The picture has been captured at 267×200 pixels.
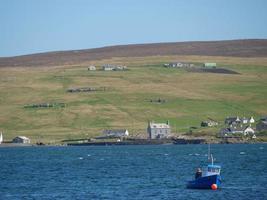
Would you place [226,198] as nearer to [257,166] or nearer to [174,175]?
[174,175]

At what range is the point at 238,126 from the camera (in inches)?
6531

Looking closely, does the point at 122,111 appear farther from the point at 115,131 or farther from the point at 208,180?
the point at 208,180

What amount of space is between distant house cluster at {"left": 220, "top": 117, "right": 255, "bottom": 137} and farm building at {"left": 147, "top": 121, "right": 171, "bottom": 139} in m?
10.3

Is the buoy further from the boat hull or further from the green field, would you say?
the green field

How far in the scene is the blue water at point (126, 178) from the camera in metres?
63.8

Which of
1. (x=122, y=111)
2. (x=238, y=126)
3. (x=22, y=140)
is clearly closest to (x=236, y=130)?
(x=238, y=126)

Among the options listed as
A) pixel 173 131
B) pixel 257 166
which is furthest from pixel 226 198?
pixel 173 131

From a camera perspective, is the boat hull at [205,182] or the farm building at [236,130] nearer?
the boat hull at [205,182]

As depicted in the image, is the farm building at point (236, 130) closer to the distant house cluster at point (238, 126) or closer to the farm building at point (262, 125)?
the distant house cluster at point (238, 126)

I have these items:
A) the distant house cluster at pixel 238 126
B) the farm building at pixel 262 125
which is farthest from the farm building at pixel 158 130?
the farm building at pixel 262 125

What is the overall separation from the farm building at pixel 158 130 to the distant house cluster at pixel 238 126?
1026cm

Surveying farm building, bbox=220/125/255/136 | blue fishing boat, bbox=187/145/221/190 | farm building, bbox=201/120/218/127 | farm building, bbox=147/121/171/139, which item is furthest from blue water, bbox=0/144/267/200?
farm building, bbox=201/120/218/127

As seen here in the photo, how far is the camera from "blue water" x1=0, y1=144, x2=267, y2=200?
209 ft

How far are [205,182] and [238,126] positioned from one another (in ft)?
327
